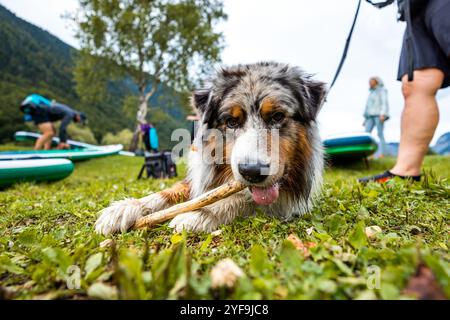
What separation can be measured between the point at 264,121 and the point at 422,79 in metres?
2.37

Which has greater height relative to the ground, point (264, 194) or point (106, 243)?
point (264, 194)

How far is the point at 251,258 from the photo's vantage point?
1.50 meters

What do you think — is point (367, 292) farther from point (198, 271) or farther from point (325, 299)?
point (198, 271)

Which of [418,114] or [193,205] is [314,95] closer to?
[418,114]

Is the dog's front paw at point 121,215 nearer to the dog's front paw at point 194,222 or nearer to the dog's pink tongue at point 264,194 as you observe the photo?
the dog's front paw at point 194,222

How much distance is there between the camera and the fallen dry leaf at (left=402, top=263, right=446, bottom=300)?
1.06 m

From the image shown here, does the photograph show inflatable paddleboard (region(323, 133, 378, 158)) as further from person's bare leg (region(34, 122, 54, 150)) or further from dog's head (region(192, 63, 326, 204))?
person's bare leg (region(34, 122, 54, 150))

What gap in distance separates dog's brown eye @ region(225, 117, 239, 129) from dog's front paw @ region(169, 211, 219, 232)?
889mm

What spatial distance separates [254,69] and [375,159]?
10944mm

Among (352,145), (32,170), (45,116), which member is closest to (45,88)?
(45,116)

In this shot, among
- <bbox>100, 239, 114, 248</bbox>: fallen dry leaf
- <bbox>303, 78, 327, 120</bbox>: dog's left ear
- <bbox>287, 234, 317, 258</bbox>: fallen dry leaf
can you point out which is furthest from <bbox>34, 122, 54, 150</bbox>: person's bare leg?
<bbox>287, 234, 317, 258</bbox>: fallen dry leaf

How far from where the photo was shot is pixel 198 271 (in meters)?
1.46
